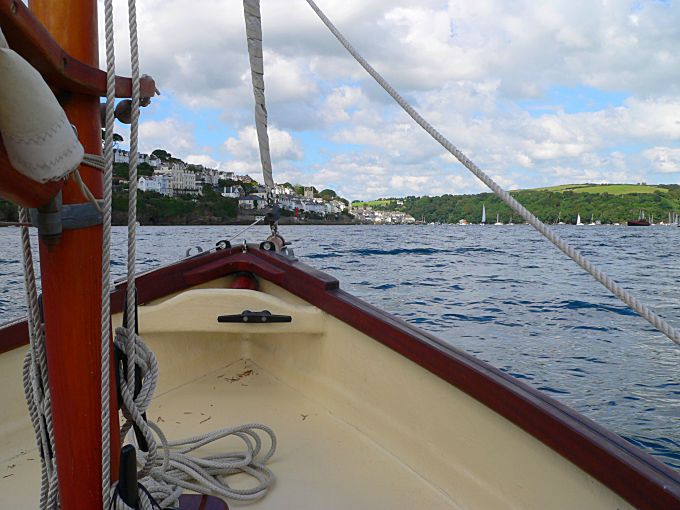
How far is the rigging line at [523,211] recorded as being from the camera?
1.13m

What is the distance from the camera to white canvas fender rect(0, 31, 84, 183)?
65cm

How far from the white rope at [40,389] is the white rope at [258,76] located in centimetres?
206

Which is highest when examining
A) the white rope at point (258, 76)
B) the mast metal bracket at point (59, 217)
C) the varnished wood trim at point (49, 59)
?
the white rope at point (258, 76)

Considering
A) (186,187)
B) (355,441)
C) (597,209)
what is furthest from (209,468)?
(186,187)

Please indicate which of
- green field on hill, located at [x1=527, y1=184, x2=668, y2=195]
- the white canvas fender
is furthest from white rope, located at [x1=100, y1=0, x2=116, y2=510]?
green field on hill, located at [x1=527, y1=184, x2=668, y2=195]

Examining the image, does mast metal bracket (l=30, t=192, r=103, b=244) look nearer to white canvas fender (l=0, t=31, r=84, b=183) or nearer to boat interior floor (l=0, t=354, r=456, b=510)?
white canvas fender (l=0, t=31, r=84, b=183)

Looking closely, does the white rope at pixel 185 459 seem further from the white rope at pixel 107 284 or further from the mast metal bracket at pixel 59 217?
the mast metal bracket at pixel 59 217

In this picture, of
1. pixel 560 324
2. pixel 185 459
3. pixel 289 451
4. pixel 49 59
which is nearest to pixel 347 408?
pixel 289 451

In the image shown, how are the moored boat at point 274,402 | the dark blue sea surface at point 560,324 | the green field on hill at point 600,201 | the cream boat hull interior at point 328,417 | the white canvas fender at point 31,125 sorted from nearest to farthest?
the white canvas fender at point 31,125 < the moored boat at point 274,402 < the cream boat hull interior at point 328,417 < the dark blue sea surface at point 560,324 < the green field on hill at point 600,201

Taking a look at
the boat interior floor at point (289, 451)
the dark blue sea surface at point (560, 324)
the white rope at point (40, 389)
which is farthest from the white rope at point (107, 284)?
the dark blue sea surface at point (560, 324)

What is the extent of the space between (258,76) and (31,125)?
2414mm

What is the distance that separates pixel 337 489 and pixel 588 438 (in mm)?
767

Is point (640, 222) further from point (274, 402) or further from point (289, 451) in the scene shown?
point (289, 451)

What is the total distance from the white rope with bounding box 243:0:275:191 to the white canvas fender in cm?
228
